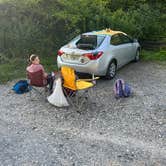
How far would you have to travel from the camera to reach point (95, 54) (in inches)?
313

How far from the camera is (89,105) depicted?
264 inches

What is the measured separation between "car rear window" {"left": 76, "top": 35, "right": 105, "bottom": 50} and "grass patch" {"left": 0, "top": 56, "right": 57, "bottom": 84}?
166cm

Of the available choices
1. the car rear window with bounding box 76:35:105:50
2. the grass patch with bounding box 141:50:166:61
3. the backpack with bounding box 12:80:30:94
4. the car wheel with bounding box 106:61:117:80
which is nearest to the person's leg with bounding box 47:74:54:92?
the backpack with bounding box 12:80:30:94

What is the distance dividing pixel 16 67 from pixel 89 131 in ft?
17.6

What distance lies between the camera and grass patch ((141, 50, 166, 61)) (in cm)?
1128

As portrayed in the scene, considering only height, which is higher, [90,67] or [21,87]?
[90,67]

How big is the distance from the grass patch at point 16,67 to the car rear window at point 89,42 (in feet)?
5.44

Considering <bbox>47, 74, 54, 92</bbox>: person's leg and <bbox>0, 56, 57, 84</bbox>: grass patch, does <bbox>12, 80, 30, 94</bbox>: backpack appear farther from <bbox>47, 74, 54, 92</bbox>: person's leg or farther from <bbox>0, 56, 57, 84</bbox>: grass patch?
<bbox>0, 56, 57, 84</bbox>: grass patch

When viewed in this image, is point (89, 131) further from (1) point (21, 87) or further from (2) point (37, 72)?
(1) point (21, 87)

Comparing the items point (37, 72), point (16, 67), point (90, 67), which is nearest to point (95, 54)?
point (90, 67)

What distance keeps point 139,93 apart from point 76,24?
5.51 metres

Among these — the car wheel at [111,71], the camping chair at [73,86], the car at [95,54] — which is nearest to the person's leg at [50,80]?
the camping chair at [73,86]

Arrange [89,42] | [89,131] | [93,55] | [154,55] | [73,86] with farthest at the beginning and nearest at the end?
1. [154,55]
2. [89,42]
3. [93,55]
4. [73,86]
5. [89,131]

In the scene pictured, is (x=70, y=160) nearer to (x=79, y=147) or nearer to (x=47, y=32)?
(x=79, y=147)
